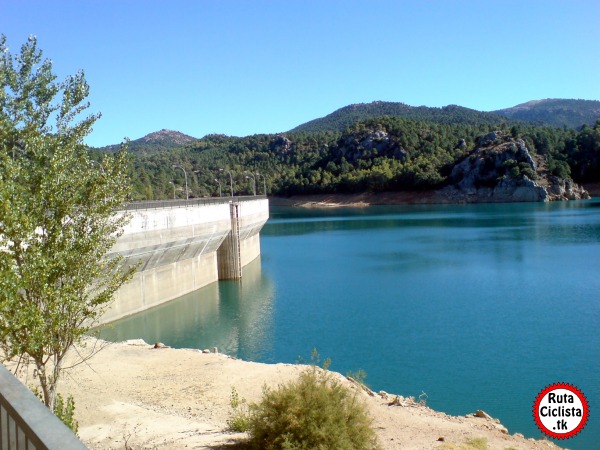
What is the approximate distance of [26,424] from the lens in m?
2.18

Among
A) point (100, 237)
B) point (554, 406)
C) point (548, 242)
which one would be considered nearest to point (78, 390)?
point (100, 237)

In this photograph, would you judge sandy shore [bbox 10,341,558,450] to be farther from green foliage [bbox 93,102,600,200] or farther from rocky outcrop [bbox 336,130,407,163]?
rocky outcrop [bbox 336,130,407,163]

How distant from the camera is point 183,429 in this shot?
32.4 ft

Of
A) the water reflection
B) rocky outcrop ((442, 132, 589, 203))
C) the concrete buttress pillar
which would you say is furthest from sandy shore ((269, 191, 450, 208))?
the water reflection

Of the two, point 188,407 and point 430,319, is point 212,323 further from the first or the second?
point 188,407

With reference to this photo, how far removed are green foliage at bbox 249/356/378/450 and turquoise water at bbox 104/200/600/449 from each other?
5751mm

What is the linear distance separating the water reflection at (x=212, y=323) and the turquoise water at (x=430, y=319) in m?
0.08

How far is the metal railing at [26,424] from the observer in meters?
2.02

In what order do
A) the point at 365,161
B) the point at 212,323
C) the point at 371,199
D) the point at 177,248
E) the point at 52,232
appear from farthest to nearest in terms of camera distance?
the point at 365,161, the point at 371,199, the point at 177,248, the point at 212,323, the point at 52,232

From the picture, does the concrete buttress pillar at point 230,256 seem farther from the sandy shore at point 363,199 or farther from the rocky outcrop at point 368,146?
the rocky outcrop at point 368,146

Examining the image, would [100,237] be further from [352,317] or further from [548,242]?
[548,242]

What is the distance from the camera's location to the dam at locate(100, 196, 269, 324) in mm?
23067

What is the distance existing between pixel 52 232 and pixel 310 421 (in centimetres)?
448

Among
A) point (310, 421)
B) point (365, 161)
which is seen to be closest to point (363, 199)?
point (365, 161)
